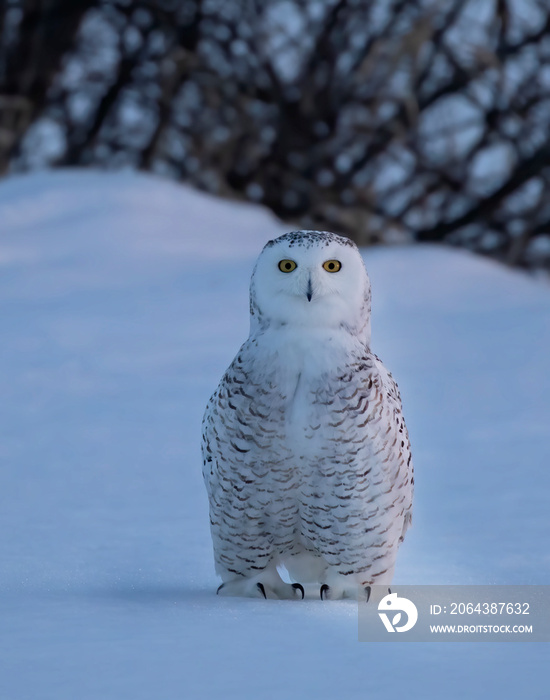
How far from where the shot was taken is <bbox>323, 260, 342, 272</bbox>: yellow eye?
2.10 metres

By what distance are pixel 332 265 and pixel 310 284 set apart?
0.08 m

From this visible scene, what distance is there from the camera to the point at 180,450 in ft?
Result: 12.2

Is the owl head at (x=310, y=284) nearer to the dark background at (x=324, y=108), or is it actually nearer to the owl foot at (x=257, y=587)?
the owl foot at (x=257, y=587)

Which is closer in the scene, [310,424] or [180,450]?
[310,424]

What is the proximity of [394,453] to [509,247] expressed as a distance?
20.0 ft

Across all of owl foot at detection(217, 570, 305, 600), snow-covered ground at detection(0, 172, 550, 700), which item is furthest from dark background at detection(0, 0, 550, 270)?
owl foot at detection(217, 570, 305, 600)

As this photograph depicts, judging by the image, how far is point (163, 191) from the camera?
673cm

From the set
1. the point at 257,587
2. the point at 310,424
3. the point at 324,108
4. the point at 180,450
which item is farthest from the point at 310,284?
the point at 324,108

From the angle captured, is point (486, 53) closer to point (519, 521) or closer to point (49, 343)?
point (49, 343)

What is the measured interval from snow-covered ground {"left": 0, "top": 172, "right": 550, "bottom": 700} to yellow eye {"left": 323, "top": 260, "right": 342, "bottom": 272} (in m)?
0.70

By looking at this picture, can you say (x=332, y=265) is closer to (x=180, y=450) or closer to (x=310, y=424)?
(x=310, y=424)

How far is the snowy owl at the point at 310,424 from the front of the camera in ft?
6.80

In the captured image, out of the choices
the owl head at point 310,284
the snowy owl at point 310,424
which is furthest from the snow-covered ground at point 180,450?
the owl head at point 310,284

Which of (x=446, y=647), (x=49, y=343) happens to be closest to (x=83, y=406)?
(x=49, y=343)
